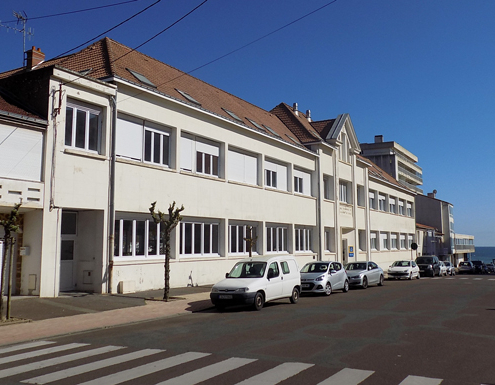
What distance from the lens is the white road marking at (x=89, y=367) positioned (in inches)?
278

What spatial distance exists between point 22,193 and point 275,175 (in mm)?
Result: 16943

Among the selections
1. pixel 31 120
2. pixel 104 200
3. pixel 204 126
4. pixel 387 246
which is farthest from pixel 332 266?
pixel 387 246

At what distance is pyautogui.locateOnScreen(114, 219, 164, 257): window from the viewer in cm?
1875

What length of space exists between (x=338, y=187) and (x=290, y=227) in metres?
7.98

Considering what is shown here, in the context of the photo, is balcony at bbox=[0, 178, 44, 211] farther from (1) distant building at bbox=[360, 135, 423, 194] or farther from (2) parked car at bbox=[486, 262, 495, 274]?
(1) distant building at bbox=[360, 135, 423, 194]

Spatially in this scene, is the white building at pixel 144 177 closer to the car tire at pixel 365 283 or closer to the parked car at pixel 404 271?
the parked car at pixel 404 271

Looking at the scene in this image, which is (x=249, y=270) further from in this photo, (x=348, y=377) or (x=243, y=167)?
(x=243, y=167)

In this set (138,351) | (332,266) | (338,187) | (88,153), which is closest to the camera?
(138,351)

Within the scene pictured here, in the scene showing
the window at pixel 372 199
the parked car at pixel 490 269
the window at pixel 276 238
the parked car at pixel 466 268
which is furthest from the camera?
the parked car at pixel 490 269

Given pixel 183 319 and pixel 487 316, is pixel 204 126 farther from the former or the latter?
pixel 487 316

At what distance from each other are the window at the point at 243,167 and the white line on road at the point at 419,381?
19084 mm

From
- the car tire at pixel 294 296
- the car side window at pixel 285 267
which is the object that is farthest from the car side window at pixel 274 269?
the car tire at pixel 294 296

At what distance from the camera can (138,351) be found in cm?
902

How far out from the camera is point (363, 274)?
24.8m
